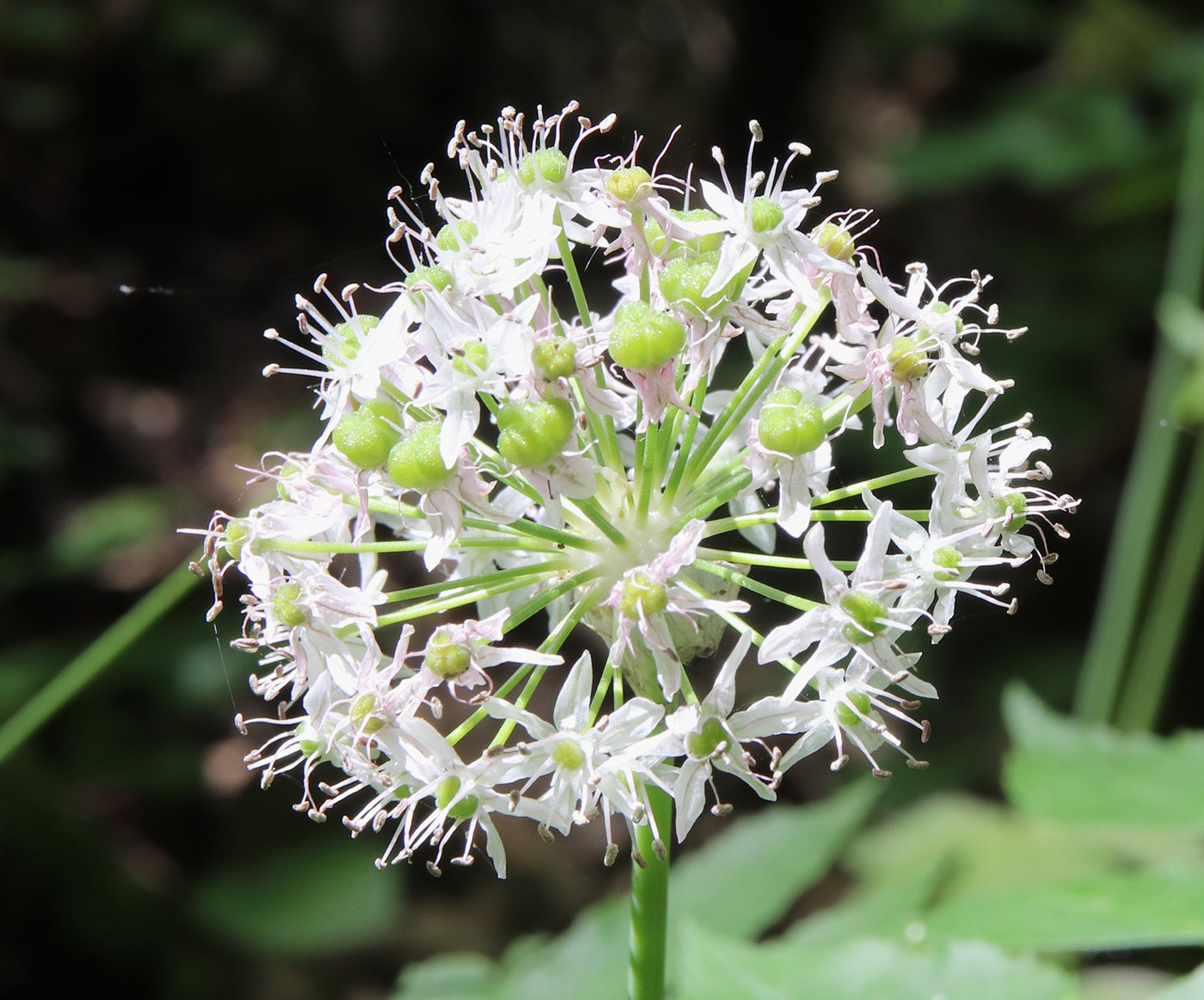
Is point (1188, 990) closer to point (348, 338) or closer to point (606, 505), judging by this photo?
point (606, 505)

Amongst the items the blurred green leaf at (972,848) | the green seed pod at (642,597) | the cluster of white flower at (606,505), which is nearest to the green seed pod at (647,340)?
the cluster of white flower at (606,505)

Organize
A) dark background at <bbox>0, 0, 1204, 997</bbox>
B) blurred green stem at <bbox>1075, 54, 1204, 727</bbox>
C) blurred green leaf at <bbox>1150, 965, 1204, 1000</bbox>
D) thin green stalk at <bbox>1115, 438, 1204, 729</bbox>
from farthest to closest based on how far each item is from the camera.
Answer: dark background at <bbox>0, 0, 1204, 997</bbox>, thin green stalk at <bbox>1115, 438, 1204, 729</bbox>, blurred green stem at <bbox>1075, 54, 1204, 727</bbox>, blurred green leaf at <bbox>1150, 965, 1204, 1000</bbox>

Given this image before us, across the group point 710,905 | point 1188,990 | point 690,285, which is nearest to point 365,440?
point 690,285

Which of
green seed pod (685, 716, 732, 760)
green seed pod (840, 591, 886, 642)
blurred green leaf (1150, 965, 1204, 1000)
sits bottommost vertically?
blurred green leaf (1150, 965, 1204, 1000)

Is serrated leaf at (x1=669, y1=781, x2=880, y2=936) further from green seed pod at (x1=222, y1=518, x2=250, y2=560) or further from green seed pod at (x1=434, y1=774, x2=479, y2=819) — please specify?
green seed pod at (x1=222, y1=518, x2=250, y2=560)

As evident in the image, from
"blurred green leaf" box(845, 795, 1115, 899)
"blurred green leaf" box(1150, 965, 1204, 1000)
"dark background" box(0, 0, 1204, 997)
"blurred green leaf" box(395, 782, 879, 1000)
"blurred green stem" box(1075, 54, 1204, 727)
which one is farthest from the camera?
"dark background" box(0, 0, 1204, 997)

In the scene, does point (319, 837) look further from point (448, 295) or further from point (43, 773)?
point (448, 295)

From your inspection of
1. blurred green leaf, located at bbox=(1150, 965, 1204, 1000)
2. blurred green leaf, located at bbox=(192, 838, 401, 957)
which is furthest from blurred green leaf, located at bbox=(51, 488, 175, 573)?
blurred green leaf, located at bbox=(1150, 965, 1204, 1000)

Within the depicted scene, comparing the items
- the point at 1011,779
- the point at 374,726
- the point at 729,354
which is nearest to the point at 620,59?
the point at 729,354

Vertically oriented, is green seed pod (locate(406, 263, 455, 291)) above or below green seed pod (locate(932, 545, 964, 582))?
above
